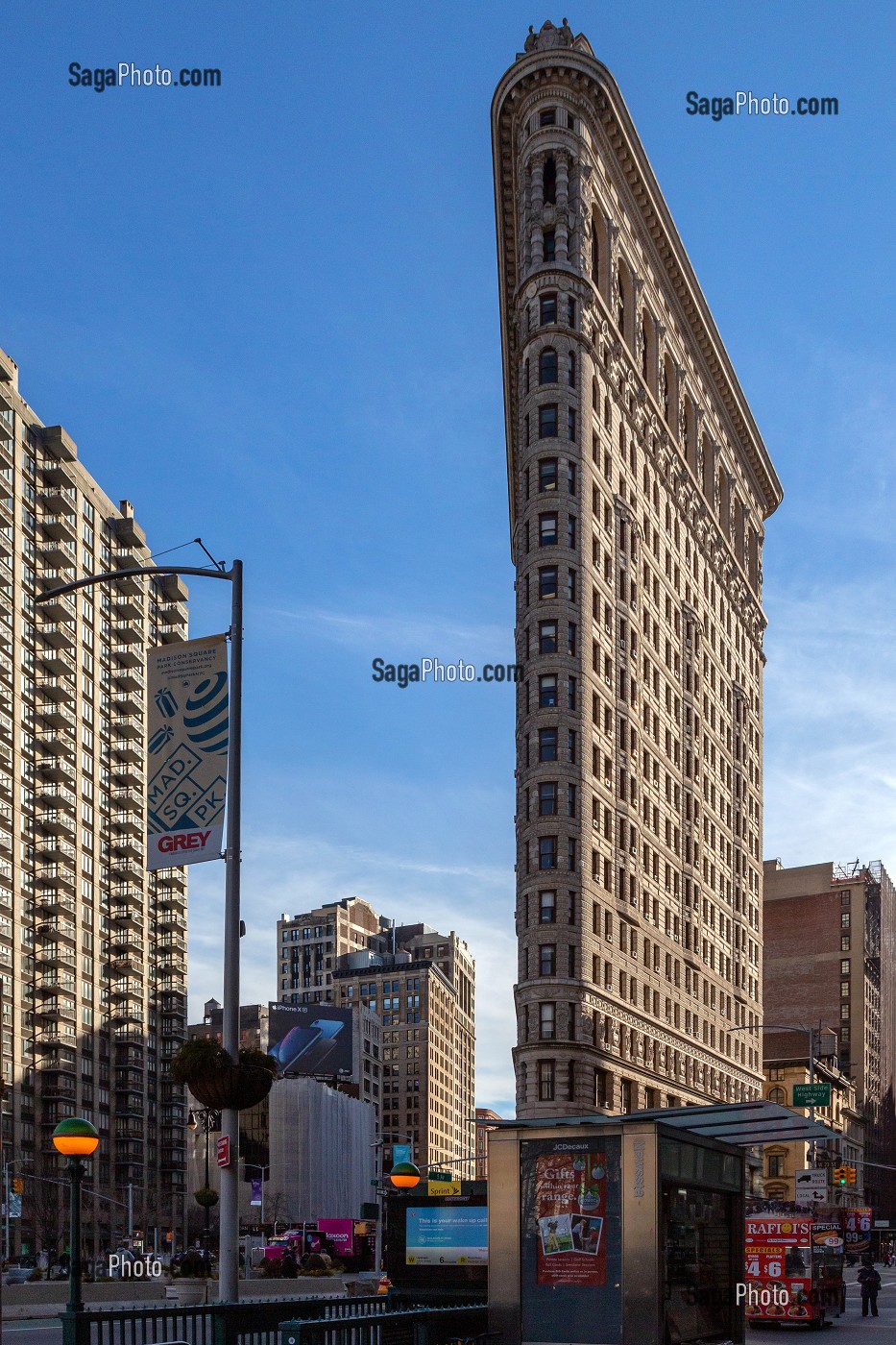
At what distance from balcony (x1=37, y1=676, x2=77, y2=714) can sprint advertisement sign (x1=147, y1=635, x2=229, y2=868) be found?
127m

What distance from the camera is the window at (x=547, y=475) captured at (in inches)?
3307

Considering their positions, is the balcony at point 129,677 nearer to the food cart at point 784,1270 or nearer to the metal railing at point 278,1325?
the food cart at point 784,1270

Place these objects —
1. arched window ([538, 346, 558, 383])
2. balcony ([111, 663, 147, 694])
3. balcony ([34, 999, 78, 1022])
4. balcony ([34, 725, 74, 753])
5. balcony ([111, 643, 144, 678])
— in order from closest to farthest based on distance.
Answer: arched window ([538, 346, 558, 383]) < balcony ([34, 999, 78, 1022]) < balcony ([34, 725, 74, 753]) < balcony ([111, 643, 144, 678]) < balcony ([111, 663, 147, 694])

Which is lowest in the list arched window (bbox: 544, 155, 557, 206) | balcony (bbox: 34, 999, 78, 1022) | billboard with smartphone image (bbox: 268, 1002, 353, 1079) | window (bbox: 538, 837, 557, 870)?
billboard with smartphone image (bbox: 268, 1002, 353, 1079)

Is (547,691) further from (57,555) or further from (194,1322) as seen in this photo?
(57,555)

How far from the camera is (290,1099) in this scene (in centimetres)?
17425

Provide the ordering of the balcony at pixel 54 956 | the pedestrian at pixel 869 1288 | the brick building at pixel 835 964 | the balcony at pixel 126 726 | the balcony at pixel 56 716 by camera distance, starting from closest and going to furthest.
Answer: the pedestrian at pixel 869 1288
the balcony at pixel 54 956
the balcony at pixel 56 716
the balcony at pixel 126 726
the brick building at pixel 835 964

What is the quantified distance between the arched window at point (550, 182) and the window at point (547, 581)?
22280mm

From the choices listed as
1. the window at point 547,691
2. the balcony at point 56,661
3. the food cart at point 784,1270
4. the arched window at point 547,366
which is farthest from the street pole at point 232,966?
the balcony at point 56,661

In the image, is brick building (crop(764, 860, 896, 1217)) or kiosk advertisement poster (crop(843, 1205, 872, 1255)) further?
brick building (crop(764, 860, 896, 1217))

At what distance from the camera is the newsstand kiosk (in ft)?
63.0

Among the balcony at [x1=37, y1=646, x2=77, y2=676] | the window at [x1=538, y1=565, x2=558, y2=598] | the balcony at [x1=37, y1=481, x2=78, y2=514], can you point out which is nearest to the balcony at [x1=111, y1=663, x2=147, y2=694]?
the balcony at [x1=37, y1=646, x2=77, y2=676]

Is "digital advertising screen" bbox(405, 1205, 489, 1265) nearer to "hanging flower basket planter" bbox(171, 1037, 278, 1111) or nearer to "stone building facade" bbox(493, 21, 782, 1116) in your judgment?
"hanging flower basket planter" bbox(171, 1037, 278, 1111)

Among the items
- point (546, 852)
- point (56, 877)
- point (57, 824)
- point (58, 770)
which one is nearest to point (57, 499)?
point (58, 770)
